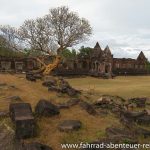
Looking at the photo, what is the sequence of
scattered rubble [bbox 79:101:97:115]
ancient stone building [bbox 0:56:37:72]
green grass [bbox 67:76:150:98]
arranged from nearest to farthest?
scattered rubble [bbox 79:101:97:115], green grass [bbox 67:76:150:98], ancient stone building [bbox 0:56:37:72]

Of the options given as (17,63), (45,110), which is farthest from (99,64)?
(45,110)

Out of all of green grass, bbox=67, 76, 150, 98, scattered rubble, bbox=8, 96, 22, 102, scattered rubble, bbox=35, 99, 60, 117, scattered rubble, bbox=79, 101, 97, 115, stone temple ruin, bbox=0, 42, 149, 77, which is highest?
stone temple ruin, bbox=0, 42, 149, 77

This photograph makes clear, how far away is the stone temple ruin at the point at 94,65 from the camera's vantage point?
49781mm

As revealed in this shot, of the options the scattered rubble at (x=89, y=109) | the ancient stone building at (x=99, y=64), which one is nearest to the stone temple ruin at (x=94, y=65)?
the ancient stone building at (x=99, y=64)

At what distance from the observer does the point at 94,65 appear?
191ft

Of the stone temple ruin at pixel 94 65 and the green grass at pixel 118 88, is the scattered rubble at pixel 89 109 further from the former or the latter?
the stone temple ruin at pixel 94 65

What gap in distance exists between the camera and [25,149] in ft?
31.5

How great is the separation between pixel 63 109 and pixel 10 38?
1119 inches

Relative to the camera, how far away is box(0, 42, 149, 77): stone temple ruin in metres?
49.8

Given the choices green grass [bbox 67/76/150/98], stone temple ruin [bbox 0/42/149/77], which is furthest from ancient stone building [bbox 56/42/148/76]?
green grass [bbox 67/76/150/98]

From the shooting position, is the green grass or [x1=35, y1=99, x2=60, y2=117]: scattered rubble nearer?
[x1=35, y1=99, x2=60, y2=117]: scattered rubble

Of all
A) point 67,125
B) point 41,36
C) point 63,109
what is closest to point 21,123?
point 67,125

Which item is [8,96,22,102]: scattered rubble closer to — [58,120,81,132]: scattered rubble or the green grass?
[58,120,81,132]: scattered rubble

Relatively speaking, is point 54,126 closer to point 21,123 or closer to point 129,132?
point 21,123
